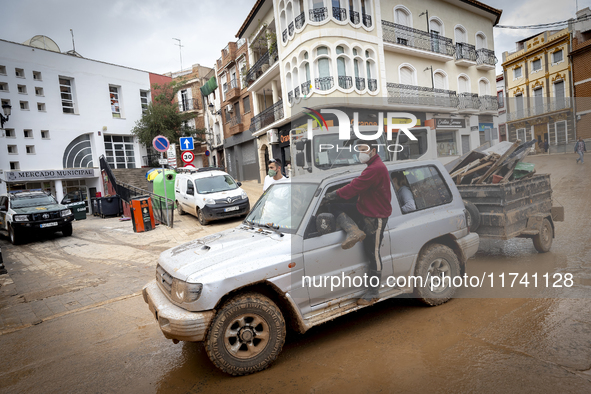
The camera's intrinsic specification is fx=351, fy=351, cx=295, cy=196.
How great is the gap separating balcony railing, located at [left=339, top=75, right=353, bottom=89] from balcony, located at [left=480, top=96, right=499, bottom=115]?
1262cm

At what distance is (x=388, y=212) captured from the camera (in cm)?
390

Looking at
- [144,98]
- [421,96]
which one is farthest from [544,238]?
[144,98]

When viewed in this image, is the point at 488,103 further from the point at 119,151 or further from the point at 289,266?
the point at 119,151

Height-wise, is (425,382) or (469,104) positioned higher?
(469,104)

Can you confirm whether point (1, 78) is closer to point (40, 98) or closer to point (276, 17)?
point (40, 98)

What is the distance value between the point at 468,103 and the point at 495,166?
21.1 meters

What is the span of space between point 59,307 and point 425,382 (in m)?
5.56

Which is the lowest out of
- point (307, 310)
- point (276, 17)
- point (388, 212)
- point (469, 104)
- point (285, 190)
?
point (307, 310)

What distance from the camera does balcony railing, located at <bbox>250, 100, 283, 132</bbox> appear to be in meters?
22.5

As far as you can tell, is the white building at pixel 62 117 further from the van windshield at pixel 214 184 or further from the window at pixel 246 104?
the van windshield at pixel 214 184

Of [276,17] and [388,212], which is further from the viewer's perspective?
[276,17]

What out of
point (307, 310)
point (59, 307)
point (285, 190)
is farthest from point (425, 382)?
point (59, 307)

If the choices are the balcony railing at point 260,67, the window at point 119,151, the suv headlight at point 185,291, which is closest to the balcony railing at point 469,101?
the balcony railing at point 260,67

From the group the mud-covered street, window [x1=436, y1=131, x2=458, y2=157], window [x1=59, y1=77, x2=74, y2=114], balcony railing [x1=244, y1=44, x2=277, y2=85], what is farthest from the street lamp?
window [x1=436, y1=131, x2=458, y2=157]
